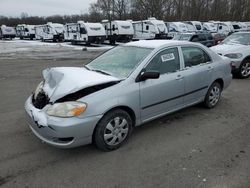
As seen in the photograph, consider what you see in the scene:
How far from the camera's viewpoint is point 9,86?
313 inches

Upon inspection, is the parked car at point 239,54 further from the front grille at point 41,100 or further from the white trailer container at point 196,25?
the white trailer container at point 196,25

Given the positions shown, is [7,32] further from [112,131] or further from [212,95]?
[112,131]

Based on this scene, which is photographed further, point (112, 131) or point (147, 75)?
point (147, 75)

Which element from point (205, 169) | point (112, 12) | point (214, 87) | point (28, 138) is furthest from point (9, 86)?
point (112, 12)

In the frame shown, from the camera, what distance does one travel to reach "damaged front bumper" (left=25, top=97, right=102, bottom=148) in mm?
3365

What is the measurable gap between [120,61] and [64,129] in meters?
1.71

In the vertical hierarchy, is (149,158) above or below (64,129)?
below

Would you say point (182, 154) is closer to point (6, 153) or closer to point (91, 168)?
point (91, 168)

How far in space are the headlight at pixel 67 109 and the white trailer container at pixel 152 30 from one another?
22.9 meters

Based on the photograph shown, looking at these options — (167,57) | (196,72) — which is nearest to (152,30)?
(196,72)

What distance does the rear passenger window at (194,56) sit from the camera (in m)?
4.91

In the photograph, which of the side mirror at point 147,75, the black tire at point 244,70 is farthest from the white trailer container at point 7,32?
the side mirror at point 147,75

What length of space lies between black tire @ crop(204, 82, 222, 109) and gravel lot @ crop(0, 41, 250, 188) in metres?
0.39

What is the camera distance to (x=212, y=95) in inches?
219
